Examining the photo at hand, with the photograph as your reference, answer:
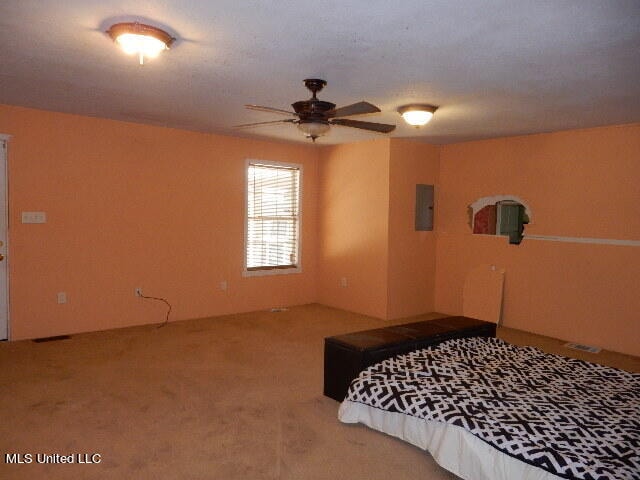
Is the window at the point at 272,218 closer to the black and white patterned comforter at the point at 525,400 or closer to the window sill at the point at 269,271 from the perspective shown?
the window sill at the point at 269,271

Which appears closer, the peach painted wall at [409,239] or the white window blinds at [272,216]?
the peach painted wall at [409,239]

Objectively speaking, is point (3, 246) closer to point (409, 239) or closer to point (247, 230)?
point (247, 230)

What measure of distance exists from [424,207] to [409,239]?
0.51 m

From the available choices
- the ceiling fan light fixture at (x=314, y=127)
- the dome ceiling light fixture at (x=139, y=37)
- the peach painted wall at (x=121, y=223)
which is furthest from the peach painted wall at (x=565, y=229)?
the dome ceiling light fixture at (x=139, y=37)

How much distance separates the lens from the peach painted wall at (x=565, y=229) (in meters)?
4.87

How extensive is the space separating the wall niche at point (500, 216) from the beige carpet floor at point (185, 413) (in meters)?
1.42

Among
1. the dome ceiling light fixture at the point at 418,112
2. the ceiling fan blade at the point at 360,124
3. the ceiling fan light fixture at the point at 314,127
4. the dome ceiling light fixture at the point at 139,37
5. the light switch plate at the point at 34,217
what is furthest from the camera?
the light switch plate at the point at 34,217

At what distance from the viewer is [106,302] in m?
5.34

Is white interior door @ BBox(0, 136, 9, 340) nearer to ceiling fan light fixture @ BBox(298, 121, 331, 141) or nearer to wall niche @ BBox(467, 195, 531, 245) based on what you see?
ceiling fan light fixture @ BBox(298, 121, 331, 141)

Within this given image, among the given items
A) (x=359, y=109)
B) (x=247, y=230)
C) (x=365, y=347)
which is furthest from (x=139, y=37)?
(x=247, y=230)

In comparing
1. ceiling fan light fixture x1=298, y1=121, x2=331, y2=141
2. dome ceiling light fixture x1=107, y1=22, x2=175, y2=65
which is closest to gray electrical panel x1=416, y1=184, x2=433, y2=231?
ceiling fan light fixture x1=298, y1=121, x2=331, y2=141

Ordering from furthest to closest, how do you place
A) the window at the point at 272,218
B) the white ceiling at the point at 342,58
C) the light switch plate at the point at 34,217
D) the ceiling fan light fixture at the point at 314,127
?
1. the window at the point at 272,218
2. the light switch plate at the point at 34,217
3. the ceiling fan light fixture at the point at 314,127
4. the white ceiling at the point at 342,58

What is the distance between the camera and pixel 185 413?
3230 millimetres

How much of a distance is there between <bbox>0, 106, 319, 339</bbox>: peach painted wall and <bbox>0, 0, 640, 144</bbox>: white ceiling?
Result: 20.5 inches
